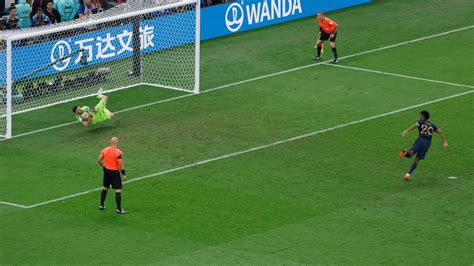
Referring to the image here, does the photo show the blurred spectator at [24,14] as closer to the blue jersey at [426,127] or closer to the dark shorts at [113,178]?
the dark shorts at [113,178]

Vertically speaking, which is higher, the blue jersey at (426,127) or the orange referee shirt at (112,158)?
the orange referee shirt at (112,158)

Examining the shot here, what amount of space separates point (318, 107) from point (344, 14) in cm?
1315

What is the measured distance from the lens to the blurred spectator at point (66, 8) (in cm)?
Answer: 4862

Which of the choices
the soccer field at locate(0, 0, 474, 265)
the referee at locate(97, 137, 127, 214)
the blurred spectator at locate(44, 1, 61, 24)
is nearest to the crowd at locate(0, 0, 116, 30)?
the blurred spectator at locate(44, 1, 61, 24)

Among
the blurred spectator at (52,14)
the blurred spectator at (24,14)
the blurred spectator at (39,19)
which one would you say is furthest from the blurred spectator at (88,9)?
the blurred spectator at (24,14)

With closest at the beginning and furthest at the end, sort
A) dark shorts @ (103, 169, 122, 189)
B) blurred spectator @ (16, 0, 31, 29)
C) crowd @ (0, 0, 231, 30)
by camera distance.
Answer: dark shorts @ (103, 169, 122, 189), crowd @ (0, 0, 231, 30), blurred spectator @ (16, 0, 31, 29)

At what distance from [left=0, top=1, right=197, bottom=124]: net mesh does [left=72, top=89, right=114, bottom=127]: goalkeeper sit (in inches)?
110

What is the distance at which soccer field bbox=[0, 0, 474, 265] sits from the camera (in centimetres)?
3145

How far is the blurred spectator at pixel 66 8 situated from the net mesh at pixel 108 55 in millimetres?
2707

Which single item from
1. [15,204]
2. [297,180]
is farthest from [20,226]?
[297,180]

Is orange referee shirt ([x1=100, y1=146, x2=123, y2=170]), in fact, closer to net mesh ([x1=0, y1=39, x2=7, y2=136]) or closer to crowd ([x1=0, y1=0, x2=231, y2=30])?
net mesh ([x1=0, y1=39, x2=7, y2=136])

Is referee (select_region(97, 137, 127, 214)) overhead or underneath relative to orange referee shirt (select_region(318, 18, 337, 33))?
overhead

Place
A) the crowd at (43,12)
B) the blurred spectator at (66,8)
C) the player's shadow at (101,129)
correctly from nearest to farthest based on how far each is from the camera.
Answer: the player's shadow at (101,129)
the crowd at (43,12)
the blurred spectator at (66,8)

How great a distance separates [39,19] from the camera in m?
47.3
